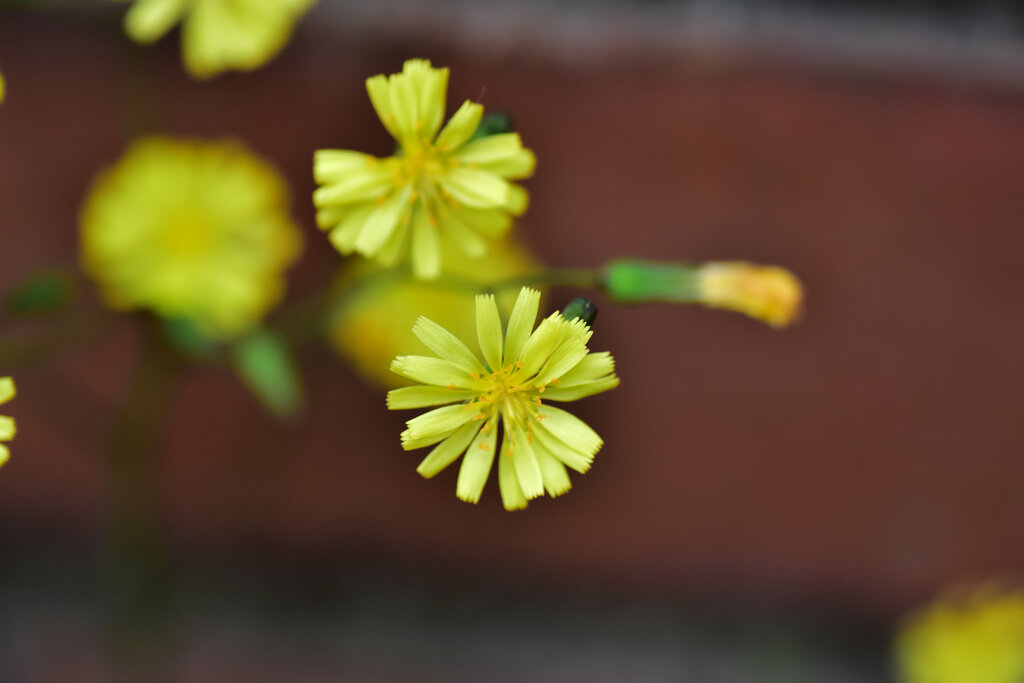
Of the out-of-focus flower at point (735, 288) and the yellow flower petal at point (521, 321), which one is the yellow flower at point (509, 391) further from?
the out-of-focus flower at point (735, 288)

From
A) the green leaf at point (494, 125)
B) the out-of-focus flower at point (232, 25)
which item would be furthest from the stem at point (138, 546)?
the green leaf at point (494, 125)

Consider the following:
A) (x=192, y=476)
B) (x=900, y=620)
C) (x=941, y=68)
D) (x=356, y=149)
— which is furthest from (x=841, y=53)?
(x=192, y=476)

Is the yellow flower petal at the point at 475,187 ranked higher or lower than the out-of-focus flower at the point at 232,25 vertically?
lower

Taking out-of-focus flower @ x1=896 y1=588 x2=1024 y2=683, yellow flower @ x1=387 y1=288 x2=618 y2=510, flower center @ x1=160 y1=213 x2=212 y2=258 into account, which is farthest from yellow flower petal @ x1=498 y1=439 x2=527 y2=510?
out-of-focus flower @ x1=896 y1=588 x2=1024 y2=683

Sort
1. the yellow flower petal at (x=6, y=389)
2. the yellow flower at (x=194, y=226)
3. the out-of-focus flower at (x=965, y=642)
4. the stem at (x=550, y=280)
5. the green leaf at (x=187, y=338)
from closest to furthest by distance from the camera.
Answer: the yellow flower petal at (x=6, y=389)
the stem at (x=550, y=280)
the green leaf at (x=187, y=338)
the yellow flower at (x=194, y=226)
the out-of-focus flower at (x=965, y=642)

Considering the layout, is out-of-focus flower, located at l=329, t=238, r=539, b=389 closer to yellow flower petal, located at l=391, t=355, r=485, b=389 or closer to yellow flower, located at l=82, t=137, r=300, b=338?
yellow flower, located at l=82, t=137, r=300, b=338
